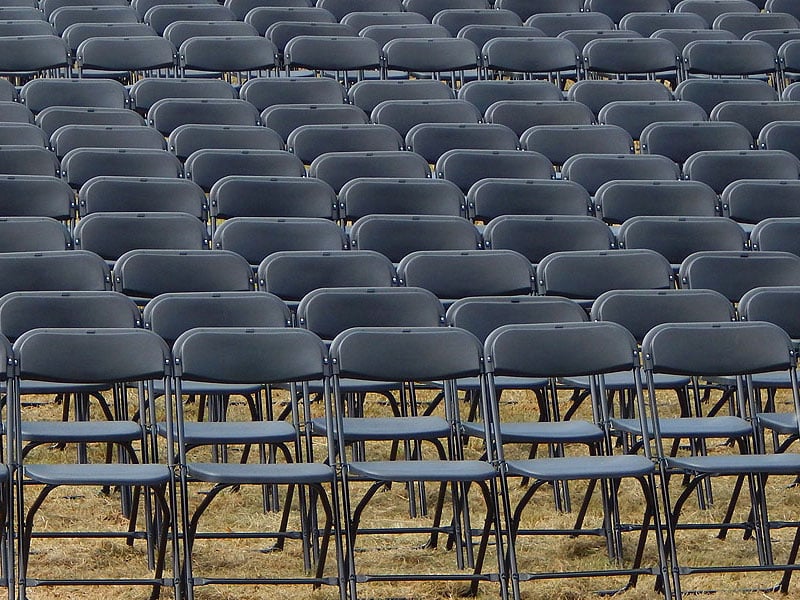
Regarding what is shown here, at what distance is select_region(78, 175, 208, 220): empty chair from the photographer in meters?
7.18

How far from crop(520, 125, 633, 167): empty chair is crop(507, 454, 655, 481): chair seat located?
3495 millimetres

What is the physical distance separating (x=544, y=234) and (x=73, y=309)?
2.59 m

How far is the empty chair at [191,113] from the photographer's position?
841 cm

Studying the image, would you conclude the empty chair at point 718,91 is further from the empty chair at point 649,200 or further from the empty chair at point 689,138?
the empty chair at point 649,200

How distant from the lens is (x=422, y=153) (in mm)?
8352

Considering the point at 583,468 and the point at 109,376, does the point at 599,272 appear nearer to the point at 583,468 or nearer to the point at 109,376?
the point at 583,468

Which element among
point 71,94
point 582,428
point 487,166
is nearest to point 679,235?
point 487,166

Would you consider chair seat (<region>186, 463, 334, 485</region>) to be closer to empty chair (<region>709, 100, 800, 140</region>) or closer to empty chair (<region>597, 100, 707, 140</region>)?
empty chair (<region>597, 100, 707, 140</region>)

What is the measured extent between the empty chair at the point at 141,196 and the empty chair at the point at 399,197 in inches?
31.2

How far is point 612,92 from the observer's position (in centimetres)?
936

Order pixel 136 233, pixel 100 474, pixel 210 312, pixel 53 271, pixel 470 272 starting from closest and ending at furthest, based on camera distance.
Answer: pixel 100 474 → pixel 210 312 → pixel 53 271 → pixel 470 272 → pixel 136 233

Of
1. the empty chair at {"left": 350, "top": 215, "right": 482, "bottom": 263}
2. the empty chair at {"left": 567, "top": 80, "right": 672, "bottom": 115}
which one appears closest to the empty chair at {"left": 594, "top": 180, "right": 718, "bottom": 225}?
the empty chair at {"left": 350, "top": 215, "right": 482, "bottom": 263}

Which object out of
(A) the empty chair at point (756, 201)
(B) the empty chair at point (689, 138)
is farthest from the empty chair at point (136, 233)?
(B) the empty chair at point (689, 138)

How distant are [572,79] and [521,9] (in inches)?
42.1
